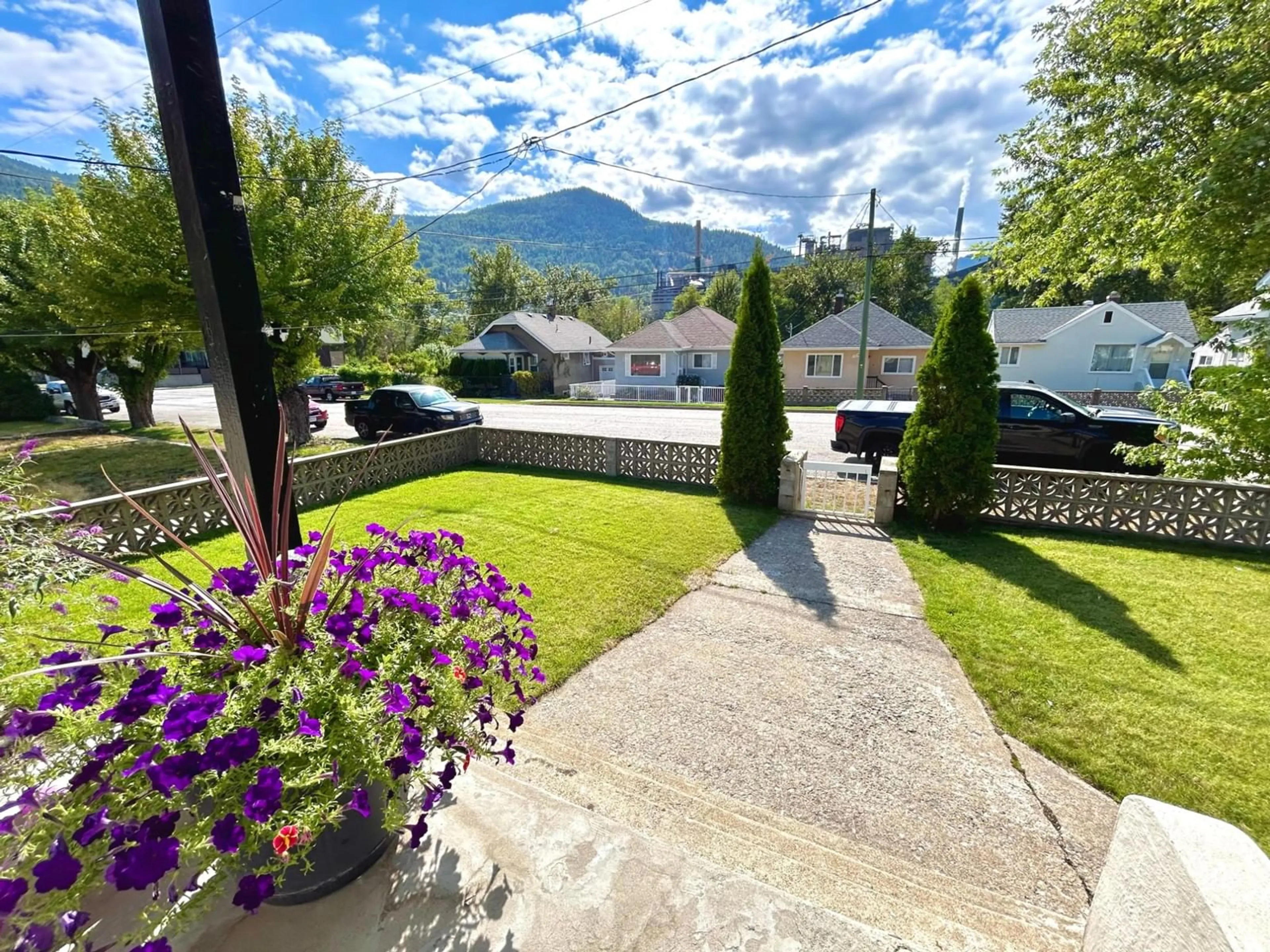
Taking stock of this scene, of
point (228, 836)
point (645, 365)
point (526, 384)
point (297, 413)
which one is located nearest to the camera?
point (228, 836)

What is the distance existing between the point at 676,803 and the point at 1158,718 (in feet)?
10.5

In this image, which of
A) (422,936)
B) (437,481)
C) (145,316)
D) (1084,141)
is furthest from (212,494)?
(1084,141)

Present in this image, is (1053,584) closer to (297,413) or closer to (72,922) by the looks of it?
(72,922)

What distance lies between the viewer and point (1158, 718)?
3383 millimetres

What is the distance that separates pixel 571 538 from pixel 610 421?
12722 mm

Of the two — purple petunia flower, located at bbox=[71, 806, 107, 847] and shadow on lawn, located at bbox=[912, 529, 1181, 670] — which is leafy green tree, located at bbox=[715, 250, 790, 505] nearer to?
shadow on lawn, located at bbox=[912, 529, 1181, 670]

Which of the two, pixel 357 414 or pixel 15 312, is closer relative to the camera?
pixel 15 312

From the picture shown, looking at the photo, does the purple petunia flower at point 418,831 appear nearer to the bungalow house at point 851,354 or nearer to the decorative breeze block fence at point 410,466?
the decorative breeze block fence at point 410,466

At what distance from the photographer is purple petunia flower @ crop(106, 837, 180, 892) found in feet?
3.79

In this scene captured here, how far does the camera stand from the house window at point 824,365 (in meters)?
26.3

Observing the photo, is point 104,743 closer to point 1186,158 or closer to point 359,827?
point 359,827

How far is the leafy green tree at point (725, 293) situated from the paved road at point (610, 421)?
24392mm

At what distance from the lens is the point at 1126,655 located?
4.13 metres

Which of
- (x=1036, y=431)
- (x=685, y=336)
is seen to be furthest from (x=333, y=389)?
(x=1036, y=431)
